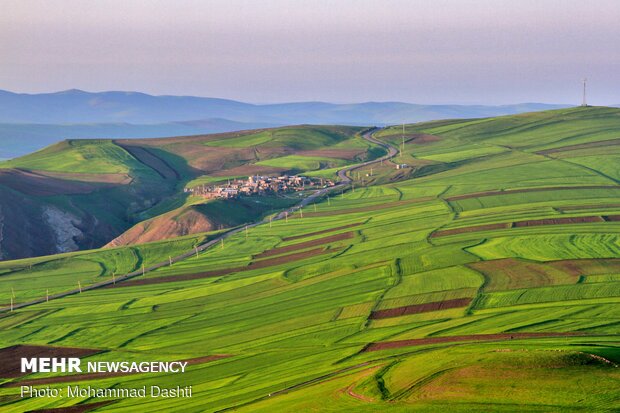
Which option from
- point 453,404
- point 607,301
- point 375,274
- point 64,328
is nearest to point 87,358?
point 64,328

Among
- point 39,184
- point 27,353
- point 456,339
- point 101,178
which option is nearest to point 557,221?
point 456,339

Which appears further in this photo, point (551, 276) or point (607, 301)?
point (551, 276)

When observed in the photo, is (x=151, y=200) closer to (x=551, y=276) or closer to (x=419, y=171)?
(x=419, y=171)

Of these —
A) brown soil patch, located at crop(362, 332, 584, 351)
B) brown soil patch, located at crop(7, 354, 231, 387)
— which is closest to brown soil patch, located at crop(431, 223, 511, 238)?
brown soil patch, located at crop(362, 332, 584, 351)

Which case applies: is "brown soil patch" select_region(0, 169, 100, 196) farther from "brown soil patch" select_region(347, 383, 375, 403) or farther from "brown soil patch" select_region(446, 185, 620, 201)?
"brown soil patch" select_region(347, 383, 375, 403)

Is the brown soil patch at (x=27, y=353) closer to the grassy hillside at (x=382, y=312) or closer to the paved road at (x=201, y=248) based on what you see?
the grassy hillside at (x=382, y=312)

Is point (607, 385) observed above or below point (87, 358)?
above
